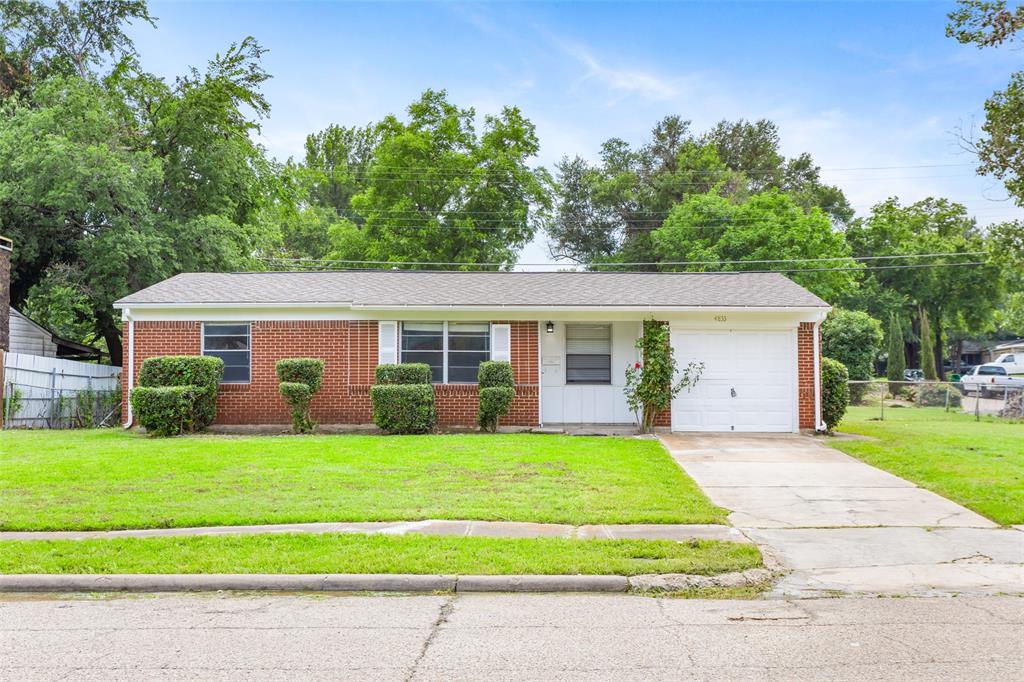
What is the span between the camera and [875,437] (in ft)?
50.8

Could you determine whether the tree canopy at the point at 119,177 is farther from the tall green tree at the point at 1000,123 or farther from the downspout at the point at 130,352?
the tall green tree at the point at 1000,123

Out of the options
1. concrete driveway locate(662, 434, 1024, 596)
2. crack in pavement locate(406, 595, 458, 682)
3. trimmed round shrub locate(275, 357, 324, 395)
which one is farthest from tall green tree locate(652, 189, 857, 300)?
crack in pavement locate(406, 595, 458, 682)

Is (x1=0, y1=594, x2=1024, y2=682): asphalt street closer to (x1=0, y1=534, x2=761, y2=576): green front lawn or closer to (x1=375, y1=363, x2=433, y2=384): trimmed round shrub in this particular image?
(x1=0, y1=534, x2=761, y2=576): green front lawn

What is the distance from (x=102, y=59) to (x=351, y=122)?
19823 mm

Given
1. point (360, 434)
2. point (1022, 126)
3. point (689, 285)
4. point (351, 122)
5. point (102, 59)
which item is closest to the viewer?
point (1022, 126)

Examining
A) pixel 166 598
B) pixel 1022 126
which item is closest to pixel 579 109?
pixel 1022 126

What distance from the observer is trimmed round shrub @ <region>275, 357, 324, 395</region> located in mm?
15242

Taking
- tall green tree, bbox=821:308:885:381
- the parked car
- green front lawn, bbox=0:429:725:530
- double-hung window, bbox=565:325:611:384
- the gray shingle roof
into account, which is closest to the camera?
green front lawn, bbox=0:429:725:530

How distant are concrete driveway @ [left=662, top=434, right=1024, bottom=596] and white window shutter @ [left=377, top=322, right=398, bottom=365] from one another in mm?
6607

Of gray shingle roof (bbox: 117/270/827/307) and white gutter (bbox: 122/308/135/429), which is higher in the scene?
gray shingle roof (bbox: 117/270/827/307)

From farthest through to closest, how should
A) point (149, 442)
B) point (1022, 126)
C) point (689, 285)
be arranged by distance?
1. point (689, 285)
2. point (149, 442)
3. point (1022, 126)

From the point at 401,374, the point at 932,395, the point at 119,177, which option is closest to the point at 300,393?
the point at 401,374

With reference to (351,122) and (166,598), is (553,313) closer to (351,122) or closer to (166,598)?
(166,598)

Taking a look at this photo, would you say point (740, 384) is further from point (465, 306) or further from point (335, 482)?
point (335, 482)
